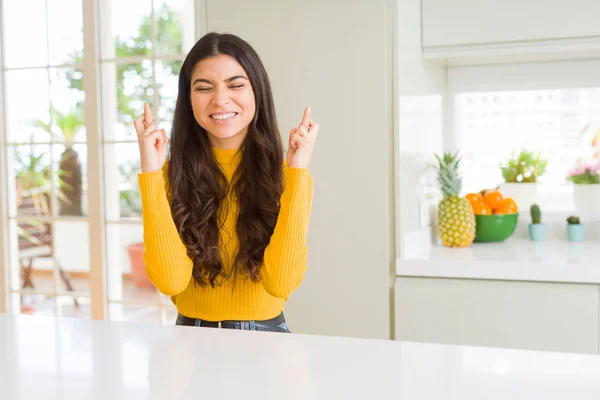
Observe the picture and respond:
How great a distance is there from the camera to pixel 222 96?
5.02 feet

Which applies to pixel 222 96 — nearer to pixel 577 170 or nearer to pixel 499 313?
pixel 499 313

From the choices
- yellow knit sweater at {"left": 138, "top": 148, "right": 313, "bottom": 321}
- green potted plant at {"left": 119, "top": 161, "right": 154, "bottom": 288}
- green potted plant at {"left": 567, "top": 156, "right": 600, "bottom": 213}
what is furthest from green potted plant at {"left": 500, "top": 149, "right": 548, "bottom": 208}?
green potted plant at {"left": 119, "top": 161, "right": 154, "bottom": 288}

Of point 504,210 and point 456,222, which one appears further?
point 504,210

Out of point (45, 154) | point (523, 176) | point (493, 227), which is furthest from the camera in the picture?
point (45, 154)

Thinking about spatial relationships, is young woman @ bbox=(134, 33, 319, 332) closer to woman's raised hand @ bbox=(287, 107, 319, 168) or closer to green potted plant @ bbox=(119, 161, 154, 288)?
woman's raised hand @ bbox=(287, 107, 319, 168)

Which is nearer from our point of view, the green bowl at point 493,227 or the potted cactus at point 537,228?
the green bowl at point 493,227

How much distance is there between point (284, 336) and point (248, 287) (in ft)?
1.66

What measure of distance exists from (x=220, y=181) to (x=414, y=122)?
3.39ft

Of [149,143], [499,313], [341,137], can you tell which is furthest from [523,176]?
[149,143]

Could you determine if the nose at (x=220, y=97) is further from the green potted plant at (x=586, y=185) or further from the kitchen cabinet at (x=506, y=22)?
the green potted plant at (x=586, y=185)

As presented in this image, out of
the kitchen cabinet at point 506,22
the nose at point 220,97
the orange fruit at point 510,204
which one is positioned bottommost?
the orange fruit at point 510,204

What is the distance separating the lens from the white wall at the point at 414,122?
2264mm

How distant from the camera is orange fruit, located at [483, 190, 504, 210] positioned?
2701 mm

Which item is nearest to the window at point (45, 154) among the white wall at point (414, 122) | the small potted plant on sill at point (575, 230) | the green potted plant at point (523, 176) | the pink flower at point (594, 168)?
the white wall at point (414, 122)
